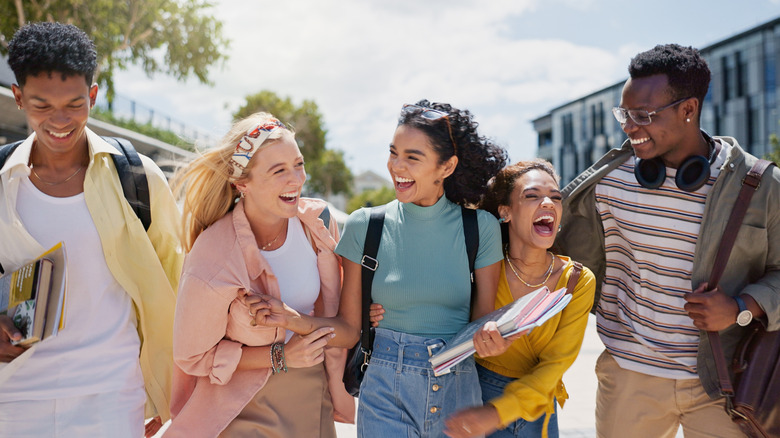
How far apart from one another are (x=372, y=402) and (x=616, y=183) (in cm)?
173

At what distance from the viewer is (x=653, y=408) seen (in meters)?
3.26

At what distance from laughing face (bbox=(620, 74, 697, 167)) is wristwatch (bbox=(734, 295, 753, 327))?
0.74 m

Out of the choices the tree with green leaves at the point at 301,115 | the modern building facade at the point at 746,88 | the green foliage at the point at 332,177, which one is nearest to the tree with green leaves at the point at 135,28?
the tree with green leaves at the point at 301,115

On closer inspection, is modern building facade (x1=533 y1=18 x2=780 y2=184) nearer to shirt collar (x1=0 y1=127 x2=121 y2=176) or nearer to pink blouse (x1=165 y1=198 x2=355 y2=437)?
pink blouse (x1=165 y1=198 x2=355 y2=437)

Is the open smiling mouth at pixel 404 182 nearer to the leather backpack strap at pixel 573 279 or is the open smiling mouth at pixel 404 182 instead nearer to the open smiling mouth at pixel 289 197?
the open smiling mouth at pixel 289 197

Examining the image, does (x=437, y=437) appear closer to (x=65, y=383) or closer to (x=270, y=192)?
(x=270, y=192)

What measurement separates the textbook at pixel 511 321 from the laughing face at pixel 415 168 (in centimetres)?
67

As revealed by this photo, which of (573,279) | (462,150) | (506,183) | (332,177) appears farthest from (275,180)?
(332,177)

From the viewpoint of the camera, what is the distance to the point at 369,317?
2.97 m

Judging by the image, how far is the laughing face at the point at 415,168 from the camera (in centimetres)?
302

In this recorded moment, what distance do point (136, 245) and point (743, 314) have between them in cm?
284

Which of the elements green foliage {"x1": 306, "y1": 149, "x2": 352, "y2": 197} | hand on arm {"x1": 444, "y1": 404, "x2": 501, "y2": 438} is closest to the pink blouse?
→ hand on arm {"x1": 444, "y1": 404, "x2": 501, "y2": 438}

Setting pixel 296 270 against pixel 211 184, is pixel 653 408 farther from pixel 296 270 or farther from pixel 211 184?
pixel 211 184

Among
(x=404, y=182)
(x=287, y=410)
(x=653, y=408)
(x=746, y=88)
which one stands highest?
(x=404, y=182)
